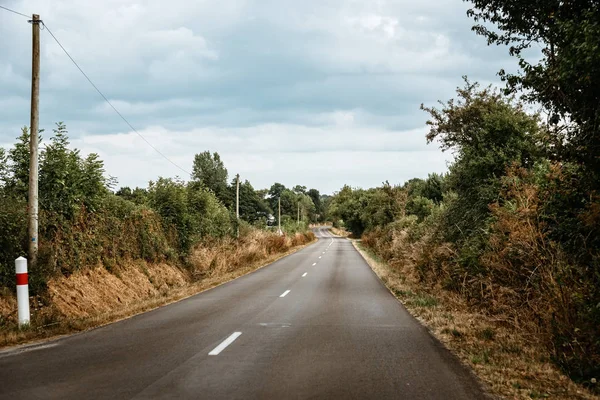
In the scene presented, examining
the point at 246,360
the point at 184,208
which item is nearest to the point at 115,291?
the point at 184,208

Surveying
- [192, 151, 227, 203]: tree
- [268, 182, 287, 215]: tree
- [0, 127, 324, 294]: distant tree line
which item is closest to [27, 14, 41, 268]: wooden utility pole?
[0, 127, 324, 294]: distant tree line

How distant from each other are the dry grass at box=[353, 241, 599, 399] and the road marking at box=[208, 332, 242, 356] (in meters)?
3.55

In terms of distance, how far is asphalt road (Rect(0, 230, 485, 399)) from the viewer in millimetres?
5223

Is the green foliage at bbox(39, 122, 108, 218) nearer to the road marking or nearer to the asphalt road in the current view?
the asphalt road

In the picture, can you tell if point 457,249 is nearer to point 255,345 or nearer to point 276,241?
point 255,345

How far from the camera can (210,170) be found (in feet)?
305

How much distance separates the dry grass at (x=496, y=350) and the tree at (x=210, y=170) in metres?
81.2

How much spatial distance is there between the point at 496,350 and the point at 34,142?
980cm

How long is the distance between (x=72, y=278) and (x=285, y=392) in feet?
32.9

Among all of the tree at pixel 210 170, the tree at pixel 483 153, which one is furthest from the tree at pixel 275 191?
the tree at pixel 483 153

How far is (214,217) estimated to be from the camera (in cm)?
2755

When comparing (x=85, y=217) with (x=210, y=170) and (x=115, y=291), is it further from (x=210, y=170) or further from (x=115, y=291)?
(x=210, y=170)

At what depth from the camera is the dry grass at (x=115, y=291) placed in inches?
362

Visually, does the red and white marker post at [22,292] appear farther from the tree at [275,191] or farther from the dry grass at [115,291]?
the tree at [275,191]
